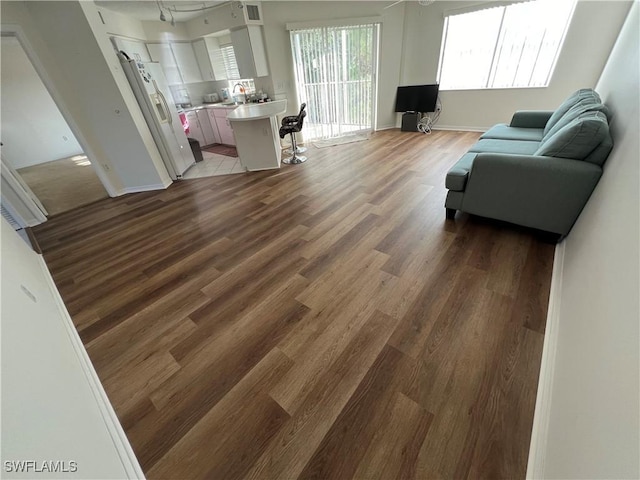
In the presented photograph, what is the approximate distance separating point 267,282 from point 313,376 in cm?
85

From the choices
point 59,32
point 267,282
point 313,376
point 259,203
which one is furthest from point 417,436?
point 59,32

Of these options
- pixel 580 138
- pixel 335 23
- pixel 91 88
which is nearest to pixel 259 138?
pixel 91 88

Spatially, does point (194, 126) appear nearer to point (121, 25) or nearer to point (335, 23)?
point (121, 25)

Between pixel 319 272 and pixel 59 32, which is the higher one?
pixel 59 32

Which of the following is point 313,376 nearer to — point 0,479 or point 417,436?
point 417,436

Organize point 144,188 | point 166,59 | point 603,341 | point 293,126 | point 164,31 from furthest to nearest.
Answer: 1. point 166,59
2. point 164,31
3. point 293,126
4. point 144,188
5. point 603,341

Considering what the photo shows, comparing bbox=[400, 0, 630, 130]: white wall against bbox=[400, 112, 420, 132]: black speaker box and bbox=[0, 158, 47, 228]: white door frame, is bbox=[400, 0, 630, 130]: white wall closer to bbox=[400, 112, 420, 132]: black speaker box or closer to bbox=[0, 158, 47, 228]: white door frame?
bbox=[400, 112, 420, 132]: black speaker box

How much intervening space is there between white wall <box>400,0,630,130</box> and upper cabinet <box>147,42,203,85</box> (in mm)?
4742

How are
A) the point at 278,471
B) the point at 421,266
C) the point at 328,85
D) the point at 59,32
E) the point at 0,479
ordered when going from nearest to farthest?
the point at 0,479, the point at 278,471, the point at 421,266, the point at 59,32, the point at 328,85

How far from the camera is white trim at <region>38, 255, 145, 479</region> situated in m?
1.06

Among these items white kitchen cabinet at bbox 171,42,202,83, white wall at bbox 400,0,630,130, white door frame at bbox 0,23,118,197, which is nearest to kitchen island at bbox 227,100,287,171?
white door frame at bbox 0,23,118,197

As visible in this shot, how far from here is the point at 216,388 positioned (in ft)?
4.33

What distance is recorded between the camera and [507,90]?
4680 millimetres

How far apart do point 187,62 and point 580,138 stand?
7.01 metres
